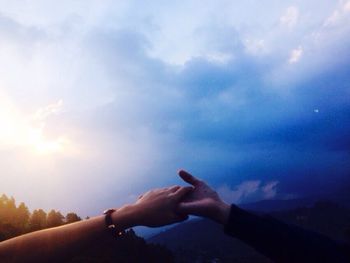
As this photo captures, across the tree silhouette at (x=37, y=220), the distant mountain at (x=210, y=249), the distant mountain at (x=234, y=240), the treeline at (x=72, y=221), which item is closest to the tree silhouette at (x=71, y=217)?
the treeline at (x=72, y=221)

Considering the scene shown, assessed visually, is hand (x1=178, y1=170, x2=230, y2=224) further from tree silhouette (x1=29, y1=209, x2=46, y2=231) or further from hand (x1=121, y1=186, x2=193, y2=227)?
tree silhouette (x1=29, y1=209, x2=46, y2=231)

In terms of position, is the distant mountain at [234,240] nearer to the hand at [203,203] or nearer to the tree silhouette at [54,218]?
the tree silhouette at [54,218]

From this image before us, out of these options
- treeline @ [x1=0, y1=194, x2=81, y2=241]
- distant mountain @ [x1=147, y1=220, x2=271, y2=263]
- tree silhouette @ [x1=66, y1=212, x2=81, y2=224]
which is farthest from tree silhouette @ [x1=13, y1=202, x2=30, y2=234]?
distant mountain @ [x1=147, y1=220, x2=271, y2=263]

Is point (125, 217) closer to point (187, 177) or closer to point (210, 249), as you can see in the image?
point (187, 177)

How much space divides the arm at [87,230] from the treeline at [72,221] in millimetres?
49977

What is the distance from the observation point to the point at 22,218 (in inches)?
2478

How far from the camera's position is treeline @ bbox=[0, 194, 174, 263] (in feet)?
183

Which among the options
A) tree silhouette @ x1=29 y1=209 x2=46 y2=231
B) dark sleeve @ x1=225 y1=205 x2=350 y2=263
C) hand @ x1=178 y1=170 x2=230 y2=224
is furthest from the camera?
tree silhouette @ x1=29 y1=209 x2=46 y2=231

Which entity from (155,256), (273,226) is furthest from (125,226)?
(155,256)

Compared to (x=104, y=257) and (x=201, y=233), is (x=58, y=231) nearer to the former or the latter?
(x=104, y=257)

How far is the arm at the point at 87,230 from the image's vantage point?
3.17m

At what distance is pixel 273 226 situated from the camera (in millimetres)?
2902

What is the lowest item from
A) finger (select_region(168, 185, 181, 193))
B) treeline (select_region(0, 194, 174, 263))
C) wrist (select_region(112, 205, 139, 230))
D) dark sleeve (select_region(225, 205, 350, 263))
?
dark sleeve (select_region(225, 205, 350, 263))

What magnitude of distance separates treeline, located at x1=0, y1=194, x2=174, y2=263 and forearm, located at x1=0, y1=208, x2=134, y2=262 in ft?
165
